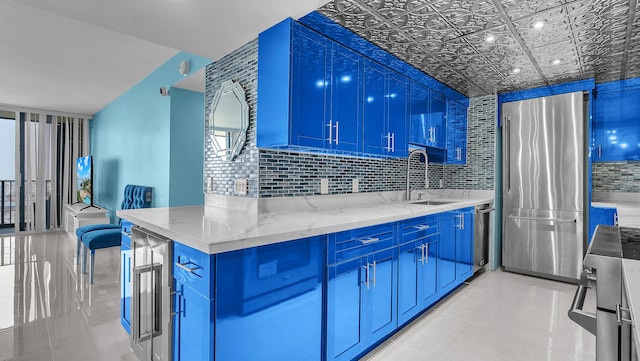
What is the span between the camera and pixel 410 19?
2.26m

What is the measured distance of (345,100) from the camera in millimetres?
2459

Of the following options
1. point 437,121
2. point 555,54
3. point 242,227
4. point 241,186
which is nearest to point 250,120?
point 241,186

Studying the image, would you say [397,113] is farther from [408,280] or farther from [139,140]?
[139,140]

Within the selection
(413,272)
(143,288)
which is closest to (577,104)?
(413,272)

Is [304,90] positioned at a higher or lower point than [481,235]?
higher

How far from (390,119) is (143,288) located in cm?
228

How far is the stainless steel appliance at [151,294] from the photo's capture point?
1.59m

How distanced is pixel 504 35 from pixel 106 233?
433 cm

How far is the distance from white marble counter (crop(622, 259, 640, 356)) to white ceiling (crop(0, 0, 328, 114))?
1849 millimetres

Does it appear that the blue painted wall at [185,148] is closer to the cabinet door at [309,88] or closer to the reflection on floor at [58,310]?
the reflection on floor at [58,310]

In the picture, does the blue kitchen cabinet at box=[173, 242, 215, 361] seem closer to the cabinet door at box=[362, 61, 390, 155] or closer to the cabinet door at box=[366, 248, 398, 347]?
the cabinet door at box=[366, 248, 398, 347]

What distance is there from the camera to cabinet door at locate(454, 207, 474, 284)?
3294mm

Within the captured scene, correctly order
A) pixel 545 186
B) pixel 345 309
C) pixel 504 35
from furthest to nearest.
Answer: pixel 545 186 < pixel 504 35 < pixel 345 309

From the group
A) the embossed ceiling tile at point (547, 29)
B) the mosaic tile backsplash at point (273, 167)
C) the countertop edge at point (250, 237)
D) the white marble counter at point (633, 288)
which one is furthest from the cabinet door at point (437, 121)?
the white marble counter at point (633, 288)
